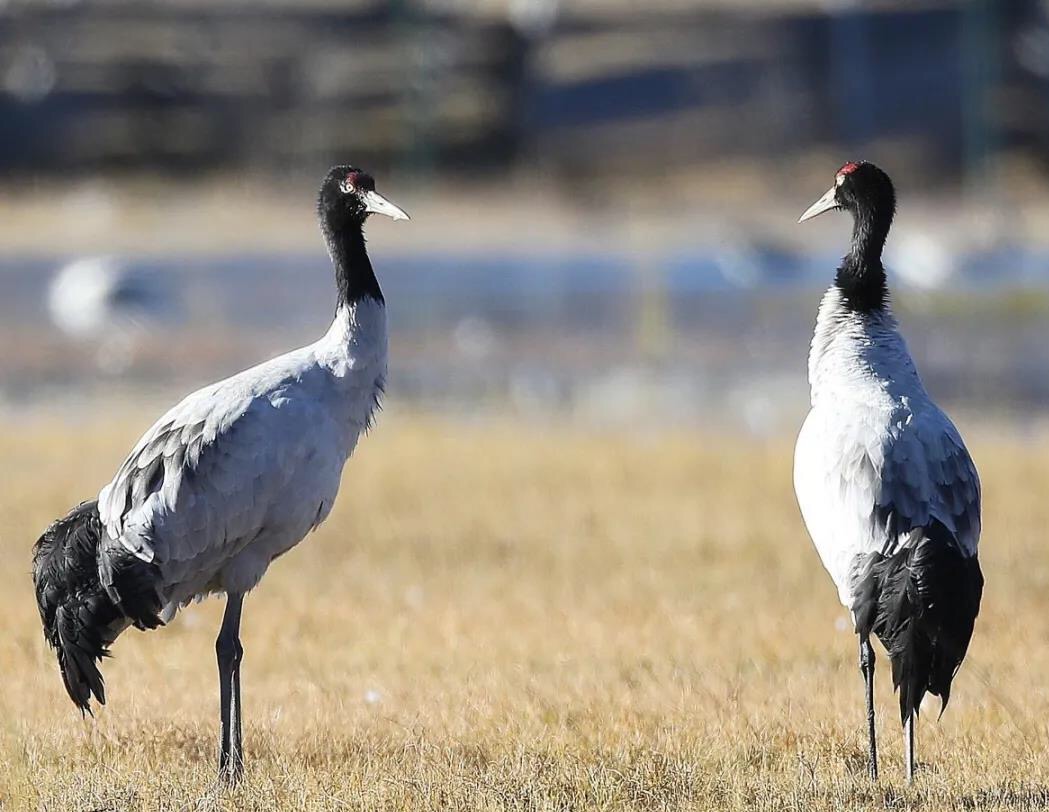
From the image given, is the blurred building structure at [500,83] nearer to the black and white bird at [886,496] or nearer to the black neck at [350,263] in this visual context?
the black neck at [350,263]

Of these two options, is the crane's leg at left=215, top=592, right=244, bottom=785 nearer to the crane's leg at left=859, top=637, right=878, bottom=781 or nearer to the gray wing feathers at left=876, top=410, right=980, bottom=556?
the crane's leg at left=859, top=637, right=878, bottom=781

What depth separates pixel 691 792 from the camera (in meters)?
5.91

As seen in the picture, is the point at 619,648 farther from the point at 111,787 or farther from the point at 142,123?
the point at 142,123

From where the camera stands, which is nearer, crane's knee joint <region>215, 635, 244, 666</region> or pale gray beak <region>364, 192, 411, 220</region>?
crane's knee joint <region>215, 635, 244, 666</region>

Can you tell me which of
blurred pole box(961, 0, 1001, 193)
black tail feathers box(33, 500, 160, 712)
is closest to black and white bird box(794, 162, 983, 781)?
black tail feathers box(33, 500, 160, 712)

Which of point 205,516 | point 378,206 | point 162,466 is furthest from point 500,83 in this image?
point 205,516

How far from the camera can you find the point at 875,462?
6.21 meters

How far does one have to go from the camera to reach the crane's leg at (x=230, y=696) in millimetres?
6098

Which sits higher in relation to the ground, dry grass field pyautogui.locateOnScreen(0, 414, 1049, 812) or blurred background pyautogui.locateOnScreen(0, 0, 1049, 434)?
blurred background pyautogui.locateOnScreen(0, 0, 1049, 434)

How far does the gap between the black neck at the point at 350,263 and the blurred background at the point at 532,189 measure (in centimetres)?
830

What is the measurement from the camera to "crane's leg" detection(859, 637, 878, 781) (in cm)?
618

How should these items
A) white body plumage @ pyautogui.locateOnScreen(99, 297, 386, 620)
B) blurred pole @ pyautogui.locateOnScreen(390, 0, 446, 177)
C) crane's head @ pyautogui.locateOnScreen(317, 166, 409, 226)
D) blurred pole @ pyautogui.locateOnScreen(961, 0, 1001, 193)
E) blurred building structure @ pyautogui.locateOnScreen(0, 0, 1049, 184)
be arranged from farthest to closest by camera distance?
blurred building structure @ pyautogui.locateOnScreen(0, 0, 1049, 184), blurred pole @ pyautogui.locateOnScreen(961, 0, 1001, 193), blurred pole @ pyautogui.locateOnScreen(390, 0, 446, 177), crane's head @ pyautogui.locateOnScreen(317, 166, 409, 226), white body plumage @ pyautogui.locateOnScreen(99, 297, 386, 620)

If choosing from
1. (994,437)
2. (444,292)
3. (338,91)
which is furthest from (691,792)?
(338,91)

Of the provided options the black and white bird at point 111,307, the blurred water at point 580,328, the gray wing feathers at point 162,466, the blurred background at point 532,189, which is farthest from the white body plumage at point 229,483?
the black and white bird at point 111,307
